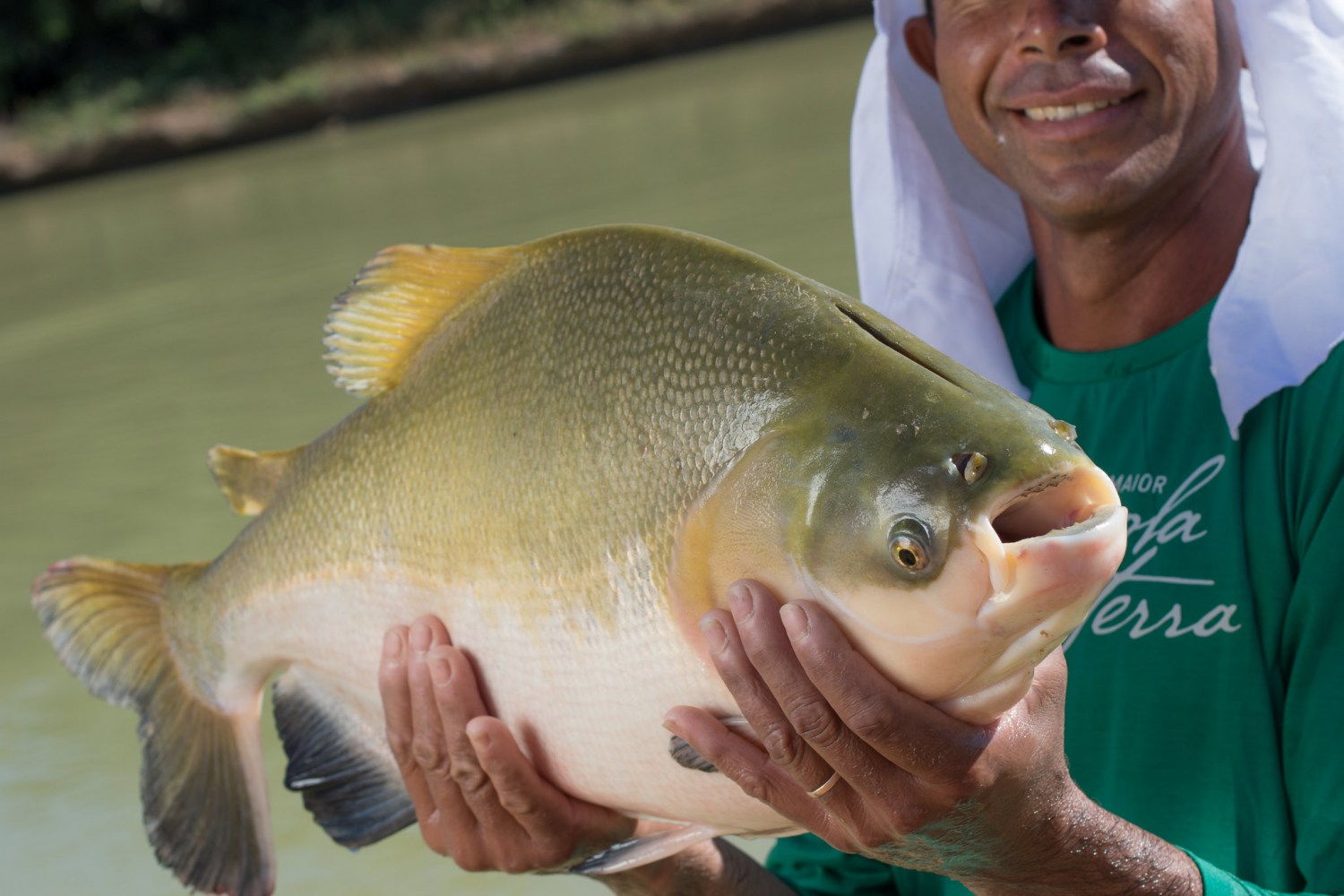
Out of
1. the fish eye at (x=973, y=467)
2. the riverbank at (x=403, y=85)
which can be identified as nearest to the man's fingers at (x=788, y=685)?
the fish eye at (x=973, y=467)

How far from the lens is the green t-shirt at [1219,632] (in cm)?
153

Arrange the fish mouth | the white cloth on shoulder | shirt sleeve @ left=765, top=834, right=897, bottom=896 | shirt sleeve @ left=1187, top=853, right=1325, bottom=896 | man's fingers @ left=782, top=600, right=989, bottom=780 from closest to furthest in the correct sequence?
1. the fish mouth
2. man's fingers @ left=782, top=600, right=989, bottom=780
3. shirt sleeve @ left=1187, top=853, right=1325, bottom=896
4. the white cloth on shoulder
5. shirt sleeve @ left=765, top=834, right=897, bottom=896

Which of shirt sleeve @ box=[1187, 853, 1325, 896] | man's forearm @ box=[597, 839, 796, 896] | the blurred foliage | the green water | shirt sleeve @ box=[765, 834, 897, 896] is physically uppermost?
shirt sleeve @ box=[1187, 853, 1325, 896]

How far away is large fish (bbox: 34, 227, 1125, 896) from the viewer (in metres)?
1.18

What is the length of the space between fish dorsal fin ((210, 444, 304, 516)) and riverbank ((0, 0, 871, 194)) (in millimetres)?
18528

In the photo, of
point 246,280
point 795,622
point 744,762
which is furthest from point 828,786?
point 246,280

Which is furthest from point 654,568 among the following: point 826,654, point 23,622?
point 23,622

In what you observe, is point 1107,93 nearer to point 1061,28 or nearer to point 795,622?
point 1061,28

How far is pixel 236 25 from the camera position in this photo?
25.7m

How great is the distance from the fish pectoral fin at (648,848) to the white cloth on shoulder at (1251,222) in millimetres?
717

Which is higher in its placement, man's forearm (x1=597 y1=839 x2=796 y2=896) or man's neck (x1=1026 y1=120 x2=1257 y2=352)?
man's neck (x1=1026 y1=120 x2=1257 y2=352)

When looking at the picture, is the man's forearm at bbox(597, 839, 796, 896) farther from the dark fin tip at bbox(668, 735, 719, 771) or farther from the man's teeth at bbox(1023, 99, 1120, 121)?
the man's teeth at bbox(1023, 99, 1120, 121)

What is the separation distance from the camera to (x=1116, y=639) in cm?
172

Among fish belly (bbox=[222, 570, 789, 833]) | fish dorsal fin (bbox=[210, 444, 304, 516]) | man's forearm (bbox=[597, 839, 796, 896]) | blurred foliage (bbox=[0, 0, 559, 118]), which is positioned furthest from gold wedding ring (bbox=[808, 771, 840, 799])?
blurred foliage (bbox=[0, 0, 559, 118])
